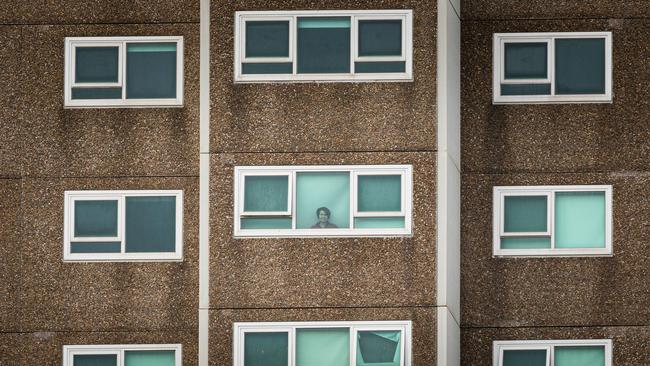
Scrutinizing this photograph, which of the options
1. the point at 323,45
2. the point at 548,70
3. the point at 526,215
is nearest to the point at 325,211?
the point at 323,45

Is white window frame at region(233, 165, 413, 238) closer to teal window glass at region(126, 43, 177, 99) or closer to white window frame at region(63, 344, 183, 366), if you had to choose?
teal window glass at region(126, 43, 177, 99)

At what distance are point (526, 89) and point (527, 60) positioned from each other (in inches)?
16.4

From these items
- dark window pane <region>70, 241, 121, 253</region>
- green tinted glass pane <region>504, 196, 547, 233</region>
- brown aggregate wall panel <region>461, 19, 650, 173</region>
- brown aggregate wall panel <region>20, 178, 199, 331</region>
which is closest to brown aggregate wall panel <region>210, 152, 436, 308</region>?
brown aggregate wall panel <region>20, 178, 199, 331</region>

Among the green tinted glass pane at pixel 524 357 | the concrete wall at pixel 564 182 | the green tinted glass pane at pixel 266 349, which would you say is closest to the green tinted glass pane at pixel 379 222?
the concrete wall at pixel 564 182

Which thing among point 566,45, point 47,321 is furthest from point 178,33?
point 566,45

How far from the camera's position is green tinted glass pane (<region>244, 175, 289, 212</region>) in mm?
10023

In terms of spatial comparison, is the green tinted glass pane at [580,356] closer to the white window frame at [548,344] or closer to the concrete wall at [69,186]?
the white window frame at [548,344]

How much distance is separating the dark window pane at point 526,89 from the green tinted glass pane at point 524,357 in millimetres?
3552

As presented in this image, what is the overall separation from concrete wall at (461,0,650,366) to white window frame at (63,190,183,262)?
3.89 metres

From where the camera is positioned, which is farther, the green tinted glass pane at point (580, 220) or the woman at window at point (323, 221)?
the green tinted glass pane at point (580, 220)

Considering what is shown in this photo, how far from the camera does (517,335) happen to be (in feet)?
33.8

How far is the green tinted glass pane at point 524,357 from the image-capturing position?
34.1 ft

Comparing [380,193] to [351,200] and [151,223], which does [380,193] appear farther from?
[151,223]

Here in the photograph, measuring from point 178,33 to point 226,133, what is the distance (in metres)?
1.63
